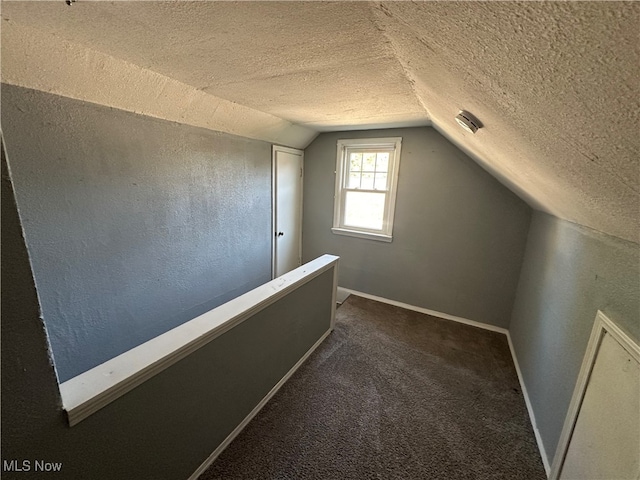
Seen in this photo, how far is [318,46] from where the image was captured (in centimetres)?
111

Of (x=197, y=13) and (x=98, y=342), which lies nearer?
(x=197, y=13)

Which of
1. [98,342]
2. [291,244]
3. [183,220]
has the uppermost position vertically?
[183,220]

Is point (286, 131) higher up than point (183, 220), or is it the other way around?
point (286, 131)

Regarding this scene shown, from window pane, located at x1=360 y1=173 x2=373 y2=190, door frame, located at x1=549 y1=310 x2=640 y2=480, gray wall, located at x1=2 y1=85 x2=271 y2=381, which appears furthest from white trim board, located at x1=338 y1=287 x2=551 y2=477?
gray wall, located at x1=2 y1=85 x2=271 y2=381

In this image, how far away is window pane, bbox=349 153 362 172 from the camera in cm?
341

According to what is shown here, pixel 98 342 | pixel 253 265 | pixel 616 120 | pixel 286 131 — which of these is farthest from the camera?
pixel 253 265

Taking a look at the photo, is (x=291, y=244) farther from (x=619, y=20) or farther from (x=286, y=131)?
(x=619, y=20)

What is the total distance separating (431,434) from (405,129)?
2883mm

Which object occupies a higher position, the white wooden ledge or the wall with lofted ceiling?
the wall with lofted ceiling

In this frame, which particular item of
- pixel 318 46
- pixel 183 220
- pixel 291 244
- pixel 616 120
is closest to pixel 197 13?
pixel 318 46

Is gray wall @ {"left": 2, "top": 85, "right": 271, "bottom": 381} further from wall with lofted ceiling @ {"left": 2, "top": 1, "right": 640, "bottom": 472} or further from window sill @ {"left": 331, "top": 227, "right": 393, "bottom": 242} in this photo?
window sill @ {"left": 331, "top": 227, "right": 393, "bottom": 242}

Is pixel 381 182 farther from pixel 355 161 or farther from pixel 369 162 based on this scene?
pixel 355 161

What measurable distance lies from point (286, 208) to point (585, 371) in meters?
3.09

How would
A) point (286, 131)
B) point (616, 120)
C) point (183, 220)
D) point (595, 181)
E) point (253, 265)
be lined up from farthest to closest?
1. point (253, 265)
2. point (286, 131)
3. point (183, 220)
4. point (595, 181)
5. point (616, 120)
